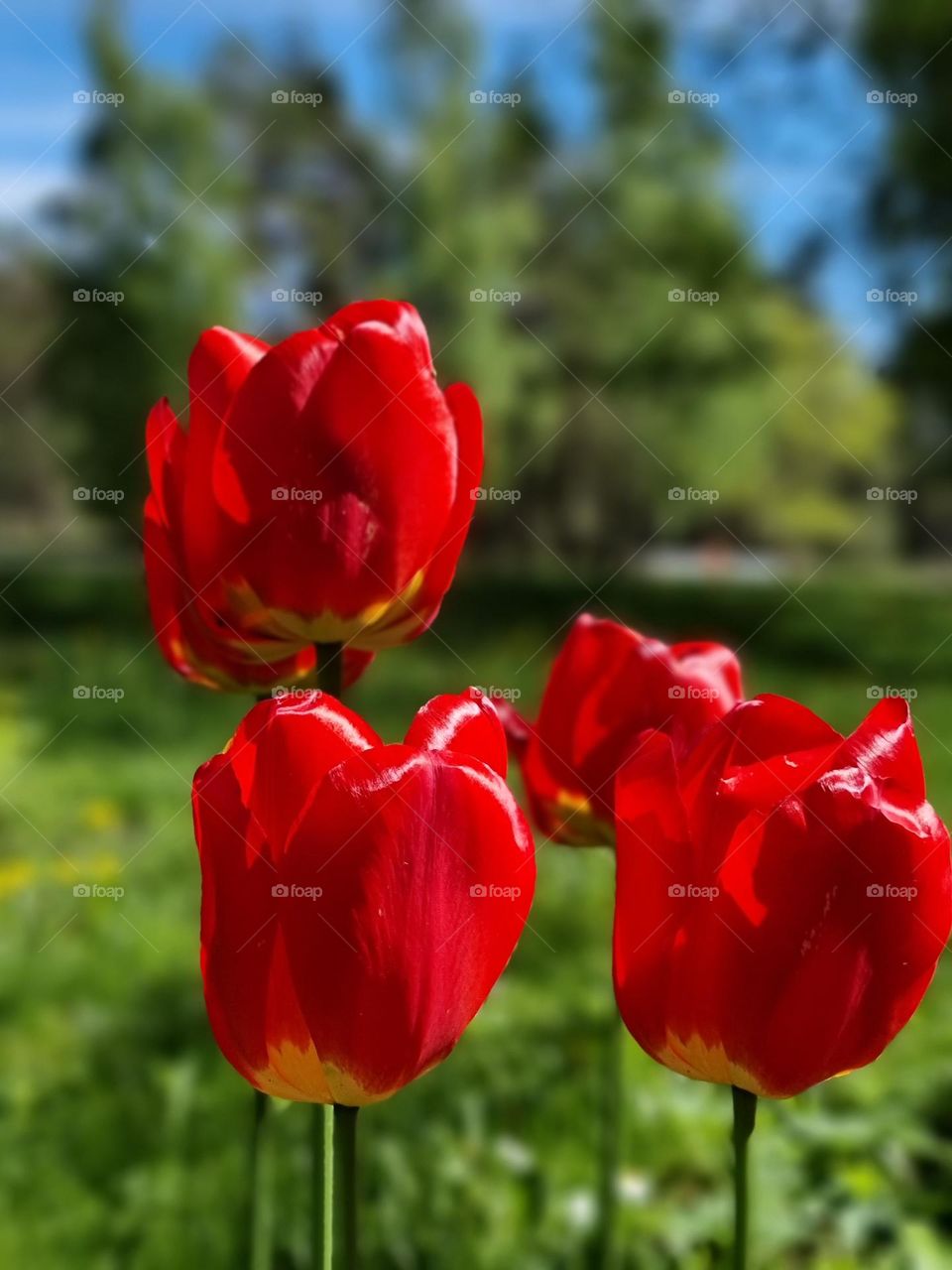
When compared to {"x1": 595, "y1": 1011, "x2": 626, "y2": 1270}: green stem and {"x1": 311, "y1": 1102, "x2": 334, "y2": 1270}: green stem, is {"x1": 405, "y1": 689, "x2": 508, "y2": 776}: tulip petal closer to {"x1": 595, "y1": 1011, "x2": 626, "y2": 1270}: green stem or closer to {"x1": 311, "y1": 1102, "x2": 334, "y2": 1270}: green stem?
{"x1": 311, "y1": 1102, "x2": 334, "y2": 1270}: green stem

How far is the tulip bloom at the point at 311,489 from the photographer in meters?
0.83

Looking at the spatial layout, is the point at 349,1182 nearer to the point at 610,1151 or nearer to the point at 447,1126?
the point at 610,1151

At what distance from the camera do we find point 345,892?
25.2 inches

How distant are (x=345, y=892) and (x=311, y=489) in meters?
0.29

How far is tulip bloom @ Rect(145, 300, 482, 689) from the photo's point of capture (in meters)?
0.83

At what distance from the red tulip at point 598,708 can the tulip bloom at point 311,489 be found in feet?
0.54

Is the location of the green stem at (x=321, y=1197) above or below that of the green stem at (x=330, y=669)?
below

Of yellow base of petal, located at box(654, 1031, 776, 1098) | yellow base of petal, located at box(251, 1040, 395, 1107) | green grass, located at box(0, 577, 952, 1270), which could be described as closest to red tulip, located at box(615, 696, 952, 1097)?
yellow base of petal, located at box(654, 1031, 776, 1098)

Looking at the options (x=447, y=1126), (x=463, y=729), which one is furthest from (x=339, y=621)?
(x=447, y=1126)

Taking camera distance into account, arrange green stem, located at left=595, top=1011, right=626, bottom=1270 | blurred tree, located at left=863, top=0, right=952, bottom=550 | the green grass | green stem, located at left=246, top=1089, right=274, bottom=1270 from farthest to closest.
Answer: blurred tree, located at left=863, top=0, right=952, bottom=550 < the green grass < green stem, located at left=595, top=1011, right=626, bottom=1270 < green stem, located at left=246, top=1089, right=274, bottom=1270

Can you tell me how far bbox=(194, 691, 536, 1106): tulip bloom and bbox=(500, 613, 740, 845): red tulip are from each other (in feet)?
1.02

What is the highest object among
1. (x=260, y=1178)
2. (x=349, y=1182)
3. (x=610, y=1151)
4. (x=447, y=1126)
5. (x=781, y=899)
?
(x=781, y=899)

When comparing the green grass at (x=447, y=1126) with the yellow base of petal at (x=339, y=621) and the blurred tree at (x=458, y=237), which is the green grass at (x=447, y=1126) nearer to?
the yellow base of petal at (x=339, y=621)

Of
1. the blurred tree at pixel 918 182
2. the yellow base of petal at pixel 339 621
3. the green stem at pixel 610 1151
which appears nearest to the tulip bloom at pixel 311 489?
the yellow base of petal at pixel 339 621
